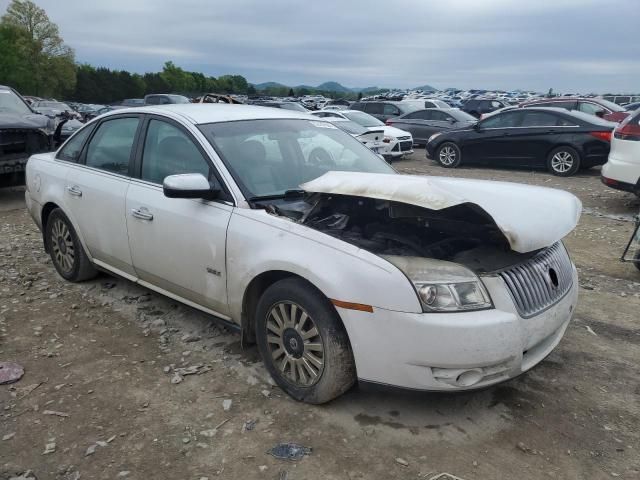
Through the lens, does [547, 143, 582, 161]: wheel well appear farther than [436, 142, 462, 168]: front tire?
No

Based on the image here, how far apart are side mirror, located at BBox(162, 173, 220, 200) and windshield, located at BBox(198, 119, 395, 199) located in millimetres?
239

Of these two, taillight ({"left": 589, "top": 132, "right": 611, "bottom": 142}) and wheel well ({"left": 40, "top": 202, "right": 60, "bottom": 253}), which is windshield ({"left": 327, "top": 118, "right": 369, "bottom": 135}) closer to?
taillight ({"left": 589, "top": 132, "right": 611, "bottom": 142})

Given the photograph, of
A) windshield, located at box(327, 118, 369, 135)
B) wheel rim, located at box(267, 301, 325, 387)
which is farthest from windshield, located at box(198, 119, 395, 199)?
windshield, located at box(327, 118, 369, 135)

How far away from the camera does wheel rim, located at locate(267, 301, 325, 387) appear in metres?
2.99

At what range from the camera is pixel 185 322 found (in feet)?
14.2

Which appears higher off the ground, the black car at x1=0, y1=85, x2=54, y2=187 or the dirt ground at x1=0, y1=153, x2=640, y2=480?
the black car at x1=0, y1=85, x2=54, y2=187

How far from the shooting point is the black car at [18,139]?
Result: 872 centimetres

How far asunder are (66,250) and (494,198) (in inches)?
154

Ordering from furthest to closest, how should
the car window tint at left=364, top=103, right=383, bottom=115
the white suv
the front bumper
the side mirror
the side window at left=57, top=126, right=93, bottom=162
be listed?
the car window tint at left=364, top=103, right=383, bottom=115 → the white suv → the side window at left=57, top=126, right=93, bottom=162 → the side mirror → the front bumper

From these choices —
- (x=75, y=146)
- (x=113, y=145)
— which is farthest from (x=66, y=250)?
(x=113, y=145)

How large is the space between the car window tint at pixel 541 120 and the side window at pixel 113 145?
10.4m

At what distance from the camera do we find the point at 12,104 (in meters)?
10.2

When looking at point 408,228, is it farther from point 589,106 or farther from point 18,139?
point 589,106

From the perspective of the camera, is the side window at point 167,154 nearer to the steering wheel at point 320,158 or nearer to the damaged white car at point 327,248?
the damaged white car at point 327,248
